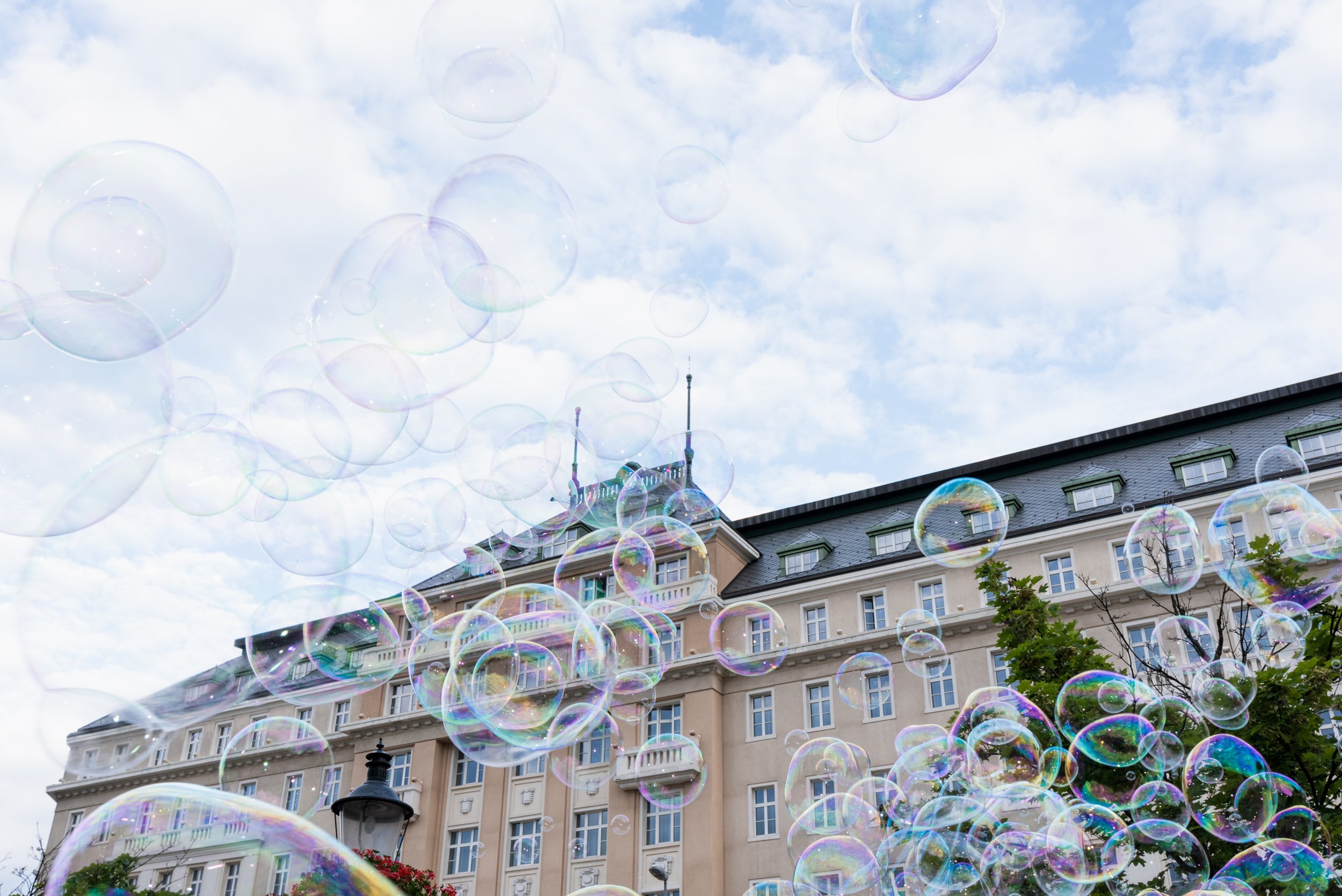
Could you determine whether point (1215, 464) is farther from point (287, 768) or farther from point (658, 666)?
point (287, 768)

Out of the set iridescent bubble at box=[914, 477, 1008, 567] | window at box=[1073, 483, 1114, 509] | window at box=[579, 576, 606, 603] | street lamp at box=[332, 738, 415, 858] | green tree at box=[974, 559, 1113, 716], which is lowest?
street lamp at box=[332, 738, 415, 858]

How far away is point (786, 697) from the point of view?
33.7 m

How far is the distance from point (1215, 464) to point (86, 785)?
135 feet

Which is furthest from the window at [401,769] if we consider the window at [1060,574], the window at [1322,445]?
the window at [1322,445]

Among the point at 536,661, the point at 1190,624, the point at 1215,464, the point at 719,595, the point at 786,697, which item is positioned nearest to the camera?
the point at 1190,624

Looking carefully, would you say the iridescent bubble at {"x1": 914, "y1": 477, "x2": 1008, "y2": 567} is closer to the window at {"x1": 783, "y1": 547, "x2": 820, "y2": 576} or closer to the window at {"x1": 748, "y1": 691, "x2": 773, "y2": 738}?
the window at {"x1": 748, "y1": 691, "x2": 773, "y2": 738}

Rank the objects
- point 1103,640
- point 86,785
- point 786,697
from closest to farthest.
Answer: point 1103,640
point 786,697
point 86,785

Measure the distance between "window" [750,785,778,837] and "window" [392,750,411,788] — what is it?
11414 millimetres

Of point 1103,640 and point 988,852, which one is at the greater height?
point 1103,640

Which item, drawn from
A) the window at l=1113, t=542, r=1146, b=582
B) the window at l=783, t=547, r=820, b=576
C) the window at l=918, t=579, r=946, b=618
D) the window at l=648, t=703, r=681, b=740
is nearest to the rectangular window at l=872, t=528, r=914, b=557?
the window at l=918, t=579, r=946, b=618

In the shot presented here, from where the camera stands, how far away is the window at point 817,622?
112 ft

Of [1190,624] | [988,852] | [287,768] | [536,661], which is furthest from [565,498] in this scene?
[287,768]

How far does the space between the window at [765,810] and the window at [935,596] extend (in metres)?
6.56

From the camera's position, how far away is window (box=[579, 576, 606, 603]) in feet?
122
